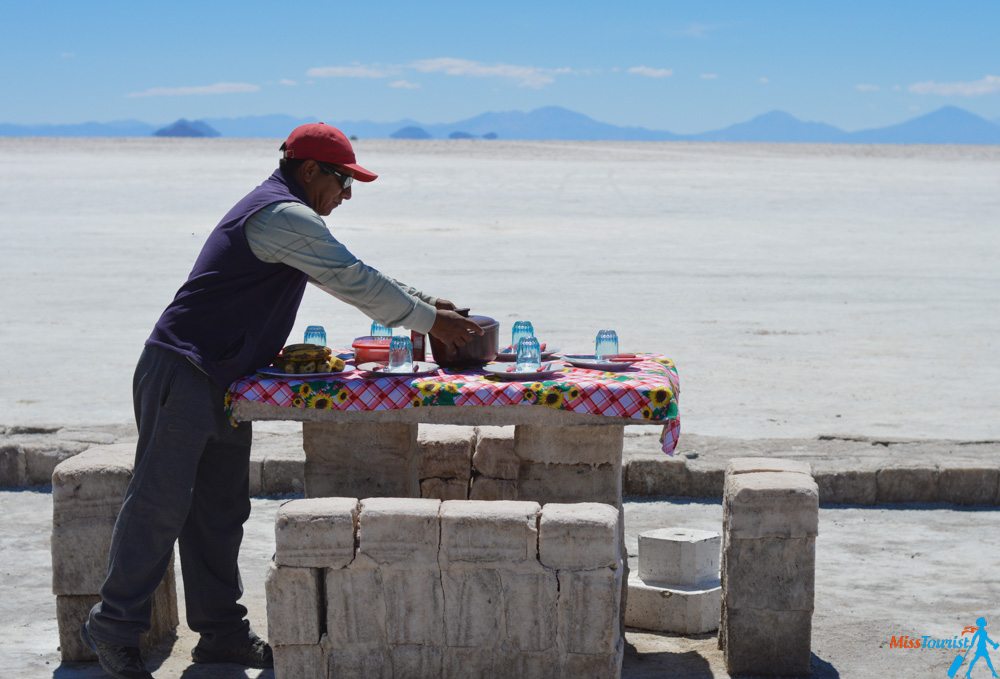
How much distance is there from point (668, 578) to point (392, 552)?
1699 mm

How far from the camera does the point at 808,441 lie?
8898 millimetres

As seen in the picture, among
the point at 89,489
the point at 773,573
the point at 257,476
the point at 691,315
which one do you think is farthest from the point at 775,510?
the point at 691,315

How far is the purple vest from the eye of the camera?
16.2 feet

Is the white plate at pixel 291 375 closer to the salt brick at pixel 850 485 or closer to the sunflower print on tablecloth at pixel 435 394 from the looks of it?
the sunflower print on tablecloth at pixel 435 394

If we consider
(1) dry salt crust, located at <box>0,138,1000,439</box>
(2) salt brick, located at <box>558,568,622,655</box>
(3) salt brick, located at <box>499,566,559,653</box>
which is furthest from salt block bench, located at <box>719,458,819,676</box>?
(1) dry salt crust, located at <box>0,138,1000,439</box>

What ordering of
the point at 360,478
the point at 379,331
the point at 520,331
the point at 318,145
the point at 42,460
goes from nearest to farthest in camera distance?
the point at 318,145
the point at 360,478
the point at 520,331
the point at 379,331
the point at 42,460

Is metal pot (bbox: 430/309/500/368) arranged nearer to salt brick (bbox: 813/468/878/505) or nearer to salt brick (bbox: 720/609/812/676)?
salt brick (bbox: 720/609/812/676)

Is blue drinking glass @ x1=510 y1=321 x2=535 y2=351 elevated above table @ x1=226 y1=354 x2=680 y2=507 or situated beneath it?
elevated above

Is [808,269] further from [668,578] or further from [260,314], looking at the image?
[260,314]

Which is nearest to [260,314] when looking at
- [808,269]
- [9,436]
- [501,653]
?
[501,653]

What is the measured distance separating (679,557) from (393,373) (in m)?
1.68

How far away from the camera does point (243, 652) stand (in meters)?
5.45

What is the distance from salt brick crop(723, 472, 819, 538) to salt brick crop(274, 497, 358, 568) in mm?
1551

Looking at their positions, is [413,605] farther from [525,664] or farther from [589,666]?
[589,666]
